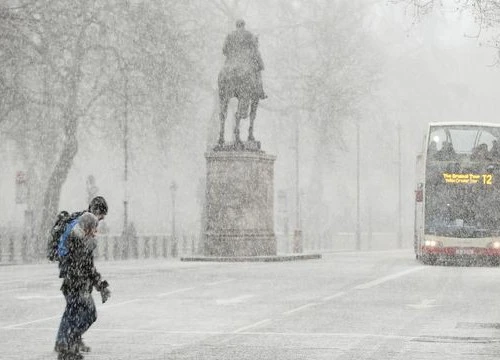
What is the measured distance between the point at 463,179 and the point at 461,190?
11.7 inches

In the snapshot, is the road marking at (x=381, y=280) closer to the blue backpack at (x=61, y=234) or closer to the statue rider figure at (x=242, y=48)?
the statue rider figure at (x=242, y=48)

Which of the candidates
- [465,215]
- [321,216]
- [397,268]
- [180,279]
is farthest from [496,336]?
[321,216]

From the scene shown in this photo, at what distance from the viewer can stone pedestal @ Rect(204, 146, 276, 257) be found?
3506 centimetres

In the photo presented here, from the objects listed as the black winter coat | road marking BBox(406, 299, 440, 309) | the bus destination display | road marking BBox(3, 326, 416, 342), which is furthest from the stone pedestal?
the black winter coat

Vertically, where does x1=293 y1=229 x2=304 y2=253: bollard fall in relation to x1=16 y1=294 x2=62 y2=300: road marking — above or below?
above

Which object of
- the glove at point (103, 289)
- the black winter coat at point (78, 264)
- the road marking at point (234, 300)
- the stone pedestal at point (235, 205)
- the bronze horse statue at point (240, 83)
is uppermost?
the bronze horse statue at point (240, 83)

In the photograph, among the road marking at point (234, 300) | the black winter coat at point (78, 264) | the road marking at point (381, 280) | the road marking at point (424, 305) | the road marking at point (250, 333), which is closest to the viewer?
the black winter coat at point (78, 264)

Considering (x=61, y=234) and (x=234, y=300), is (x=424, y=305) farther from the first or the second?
(x=61, y=234)

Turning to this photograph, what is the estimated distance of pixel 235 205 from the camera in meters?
35.1

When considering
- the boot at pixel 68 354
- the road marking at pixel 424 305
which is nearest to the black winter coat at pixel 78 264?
the boot at pixel 68 354

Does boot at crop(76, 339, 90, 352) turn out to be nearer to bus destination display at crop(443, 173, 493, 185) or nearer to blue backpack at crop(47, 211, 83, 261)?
blue backpack at crop(47, 211, 83, 261)

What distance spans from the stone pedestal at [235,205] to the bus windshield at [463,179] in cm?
476

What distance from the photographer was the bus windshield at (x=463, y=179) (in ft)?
109

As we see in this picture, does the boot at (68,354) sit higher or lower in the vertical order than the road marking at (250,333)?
higher
